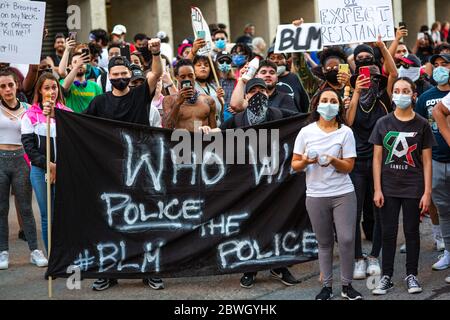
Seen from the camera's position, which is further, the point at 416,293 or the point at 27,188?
the point at 27,188

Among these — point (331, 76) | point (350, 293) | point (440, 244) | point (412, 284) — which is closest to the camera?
point (350, 293)

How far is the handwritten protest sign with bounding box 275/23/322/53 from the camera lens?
10.6 meters

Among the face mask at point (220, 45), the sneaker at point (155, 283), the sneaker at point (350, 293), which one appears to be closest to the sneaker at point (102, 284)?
the sneaker at point (155, 283)

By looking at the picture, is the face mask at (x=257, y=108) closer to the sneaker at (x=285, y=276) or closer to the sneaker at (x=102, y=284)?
the sneaker at (x=285, y=276)

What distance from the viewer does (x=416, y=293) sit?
22.2ft

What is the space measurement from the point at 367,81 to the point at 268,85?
1.22m

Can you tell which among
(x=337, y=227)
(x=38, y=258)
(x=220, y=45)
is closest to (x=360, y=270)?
(x=337, y=227)

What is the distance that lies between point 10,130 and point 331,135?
3.37 metres

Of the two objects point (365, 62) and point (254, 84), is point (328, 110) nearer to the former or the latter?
point (254, 84)

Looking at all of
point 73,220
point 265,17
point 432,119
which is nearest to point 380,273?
point 432,119

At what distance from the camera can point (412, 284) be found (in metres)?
6.80

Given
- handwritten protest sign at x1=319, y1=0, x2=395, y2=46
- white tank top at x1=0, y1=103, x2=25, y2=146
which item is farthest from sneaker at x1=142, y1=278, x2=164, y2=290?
handwritten protest sign at x1=319, y1=0, x2=395, y2=46

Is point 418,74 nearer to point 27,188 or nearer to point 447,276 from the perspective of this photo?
point 447,276

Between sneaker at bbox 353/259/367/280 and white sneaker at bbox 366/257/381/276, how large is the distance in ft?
0.13
